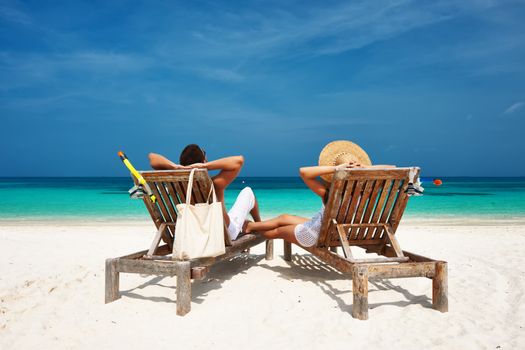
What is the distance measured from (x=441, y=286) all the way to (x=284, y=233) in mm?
1763

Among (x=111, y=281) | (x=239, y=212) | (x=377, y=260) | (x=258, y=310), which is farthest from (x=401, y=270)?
(x=111, y=281)

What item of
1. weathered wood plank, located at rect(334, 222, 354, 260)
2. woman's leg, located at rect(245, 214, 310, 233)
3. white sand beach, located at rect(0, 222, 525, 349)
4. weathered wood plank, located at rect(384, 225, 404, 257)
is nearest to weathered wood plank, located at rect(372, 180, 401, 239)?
weathered wood plank, located at rect(384, 225, 404, 257)

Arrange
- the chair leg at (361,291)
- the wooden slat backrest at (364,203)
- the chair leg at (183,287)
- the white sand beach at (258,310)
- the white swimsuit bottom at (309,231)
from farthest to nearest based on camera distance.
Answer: the white swimsuit bottom at (309,231), the wooden slat backrest at (364,203), the chair leg at (183,287), the chair leg at (361,291), the white sand beach at (258,310)

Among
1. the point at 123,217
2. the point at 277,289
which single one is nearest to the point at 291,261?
the point at 277,289

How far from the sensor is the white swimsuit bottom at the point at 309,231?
4.17 meters

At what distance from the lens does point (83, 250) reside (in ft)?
21.9

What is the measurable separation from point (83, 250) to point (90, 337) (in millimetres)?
4044

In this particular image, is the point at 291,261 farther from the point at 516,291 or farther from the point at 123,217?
the point at 123,217

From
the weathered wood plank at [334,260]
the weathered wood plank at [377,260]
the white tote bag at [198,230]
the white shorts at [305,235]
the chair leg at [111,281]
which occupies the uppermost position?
the white tote bag at [198,230]

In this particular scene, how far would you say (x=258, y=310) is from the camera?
11.8ft

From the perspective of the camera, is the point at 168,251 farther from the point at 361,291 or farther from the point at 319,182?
the point at 361,291

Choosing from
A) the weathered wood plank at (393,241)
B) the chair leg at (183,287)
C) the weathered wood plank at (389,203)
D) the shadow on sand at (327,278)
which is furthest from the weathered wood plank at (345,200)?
the chair leg at (183,287)

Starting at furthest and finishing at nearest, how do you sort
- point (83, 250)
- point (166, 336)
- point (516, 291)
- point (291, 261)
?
point (83, 250)
point (291, 261)
point (516, 291)
point (166, 336)

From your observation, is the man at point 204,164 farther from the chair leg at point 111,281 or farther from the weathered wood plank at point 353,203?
the weathered wood plank at point 353,203
